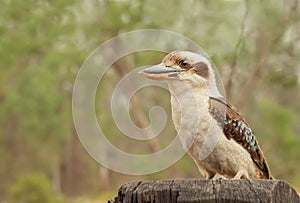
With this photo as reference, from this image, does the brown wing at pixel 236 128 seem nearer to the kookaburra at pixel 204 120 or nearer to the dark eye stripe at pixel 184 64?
the kookaburra at pixel 204 120

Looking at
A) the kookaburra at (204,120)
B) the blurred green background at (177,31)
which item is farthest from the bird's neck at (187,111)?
the blurred green background at (177,31)

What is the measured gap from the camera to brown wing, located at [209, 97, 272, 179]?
261 centimetres

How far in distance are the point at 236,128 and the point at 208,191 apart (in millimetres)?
968

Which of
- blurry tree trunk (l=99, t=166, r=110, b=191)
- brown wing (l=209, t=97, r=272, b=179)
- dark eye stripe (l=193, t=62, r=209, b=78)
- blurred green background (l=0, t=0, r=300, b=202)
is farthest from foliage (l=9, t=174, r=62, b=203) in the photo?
dark eye stripe (l=193, t=62, r=209, b=78)

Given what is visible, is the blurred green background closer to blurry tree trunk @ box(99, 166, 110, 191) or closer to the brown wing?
blurry tree trunk @ box(99, 166, 110, 191)

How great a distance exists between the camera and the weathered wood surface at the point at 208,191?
5.55ft

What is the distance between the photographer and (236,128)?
2.66 meters

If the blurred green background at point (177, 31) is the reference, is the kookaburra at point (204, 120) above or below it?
below

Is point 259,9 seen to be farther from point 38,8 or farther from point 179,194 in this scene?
point 179,194

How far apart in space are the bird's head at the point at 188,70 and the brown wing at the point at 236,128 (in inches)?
2.7

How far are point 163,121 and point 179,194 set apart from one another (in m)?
0.87

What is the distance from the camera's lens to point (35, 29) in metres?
13.3

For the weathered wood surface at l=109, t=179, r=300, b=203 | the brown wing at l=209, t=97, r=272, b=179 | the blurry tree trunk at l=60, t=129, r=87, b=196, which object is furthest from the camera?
the blurry tree trunk at l=60, t=129, r=87, b=196

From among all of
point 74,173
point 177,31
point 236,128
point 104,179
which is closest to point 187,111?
point 236,128
